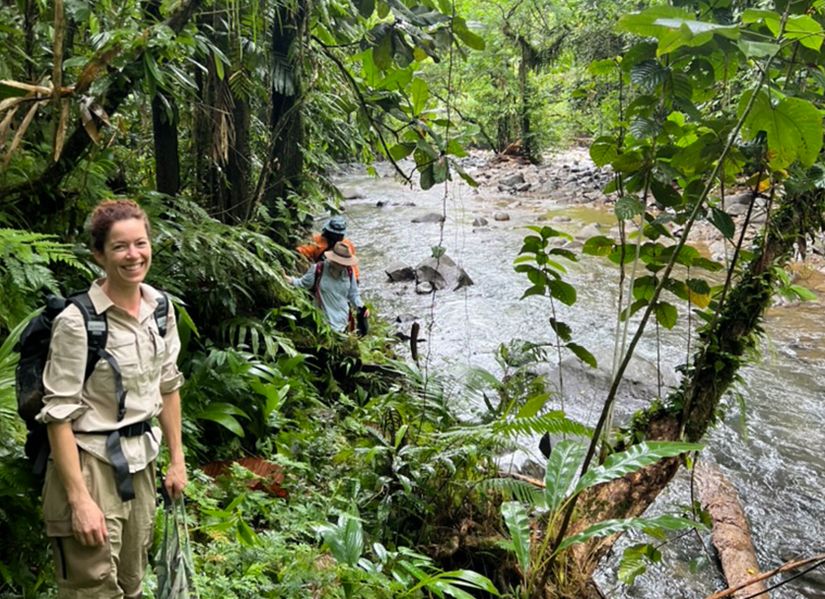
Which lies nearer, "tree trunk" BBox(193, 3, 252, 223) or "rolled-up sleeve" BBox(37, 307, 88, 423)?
"rolled-up sleeve" BBox(37, 307, 88, 423)

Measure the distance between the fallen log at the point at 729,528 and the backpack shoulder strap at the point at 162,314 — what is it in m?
3.32

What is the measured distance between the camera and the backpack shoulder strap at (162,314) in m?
2.22

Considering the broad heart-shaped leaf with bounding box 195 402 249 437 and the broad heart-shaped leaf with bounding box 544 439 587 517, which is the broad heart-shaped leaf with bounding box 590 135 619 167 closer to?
the broad heart-shaped leaf with bounding box 544 439 587 517

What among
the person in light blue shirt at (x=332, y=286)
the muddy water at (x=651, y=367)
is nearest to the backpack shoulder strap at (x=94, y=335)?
the muddy water at (x=651, y=367)

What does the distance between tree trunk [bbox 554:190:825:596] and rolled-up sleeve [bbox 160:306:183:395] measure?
2.21 m

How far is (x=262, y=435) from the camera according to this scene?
3977 mm

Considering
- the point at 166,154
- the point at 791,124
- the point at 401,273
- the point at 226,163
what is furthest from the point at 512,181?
the point at 791,124

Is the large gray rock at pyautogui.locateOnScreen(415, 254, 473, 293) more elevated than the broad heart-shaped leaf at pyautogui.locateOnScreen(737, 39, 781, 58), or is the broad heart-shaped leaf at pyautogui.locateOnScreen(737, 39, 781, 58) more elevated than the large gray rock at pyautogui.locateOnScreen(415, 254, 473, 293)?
the broad heart-shaped leaf at pyautogui.locateOnScreen(737, 39, 781, 58)

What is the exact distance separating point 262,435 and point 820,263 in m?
10.9

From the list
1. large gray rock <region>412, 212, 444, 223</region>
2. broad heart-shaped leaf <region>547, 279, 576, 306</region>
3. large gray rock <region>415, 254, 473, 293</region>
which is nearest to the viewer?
broad heart-shaped leaf <region>547, 279, 576, 306</region>

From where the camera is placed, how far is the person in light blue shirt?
5.52m

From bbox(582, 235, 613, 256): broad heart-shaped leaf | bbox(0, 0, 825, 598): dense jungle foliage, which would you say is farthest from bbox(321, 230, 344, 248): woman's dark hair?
bbox(582, 235, 613, 256): broad heart-shaped leaf

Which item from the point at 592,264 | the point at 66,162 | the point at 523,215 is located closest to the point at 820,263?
the point at 592,264

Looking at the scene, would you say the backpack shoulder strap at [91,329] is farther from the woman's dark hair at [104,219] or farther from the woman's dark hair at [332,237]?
the woman's dark hair at [332,237]
